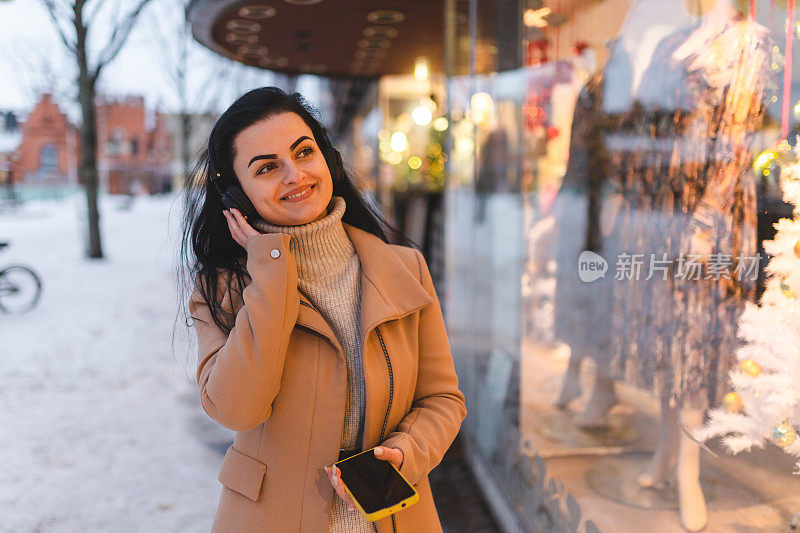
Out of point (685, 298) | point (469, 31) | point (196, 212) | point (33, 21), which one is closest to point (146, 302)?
point (33, 21)

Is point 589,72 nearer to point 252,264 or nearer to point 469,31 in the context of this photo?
point 469,31

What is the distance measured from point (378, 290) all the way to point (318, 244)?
7.6 inches

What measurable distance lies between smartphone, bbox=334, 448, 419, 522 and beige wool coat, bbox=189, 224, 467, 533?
5 centimetres

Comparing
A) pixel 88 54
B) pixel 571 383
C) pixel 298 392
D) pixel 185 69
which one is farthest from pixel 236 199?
pixel 185 69

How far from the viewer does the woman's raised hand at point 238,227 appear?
54.4 inches

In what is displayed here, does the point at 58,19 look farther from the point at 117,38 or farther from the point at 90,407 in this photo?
the point at 90,407

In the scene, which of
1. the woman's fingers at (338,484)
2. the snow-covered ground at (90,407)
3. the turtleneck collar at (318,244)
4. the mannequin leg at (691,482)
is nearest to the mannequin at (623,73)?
the mannequin leg at (691,482)

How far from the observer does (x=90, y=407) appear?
14.7 ft

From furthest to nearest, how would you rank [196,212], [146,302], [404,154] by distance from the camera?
[404,154], [146,302], [196,212]

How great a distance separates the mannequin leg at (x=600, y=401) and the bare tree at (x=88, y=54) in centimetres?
522

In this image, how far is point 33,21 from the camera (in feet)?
14.4

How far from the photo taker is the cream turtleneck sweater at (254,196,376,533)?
1.41 meters

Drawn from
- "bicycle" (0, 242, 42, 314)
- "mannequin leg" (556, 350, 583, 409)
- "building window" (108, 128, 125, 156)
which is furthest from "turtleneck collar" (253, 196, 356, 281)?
"building window" (108, 128, 125, 156)

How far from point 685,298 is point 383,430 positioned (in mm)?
1168
